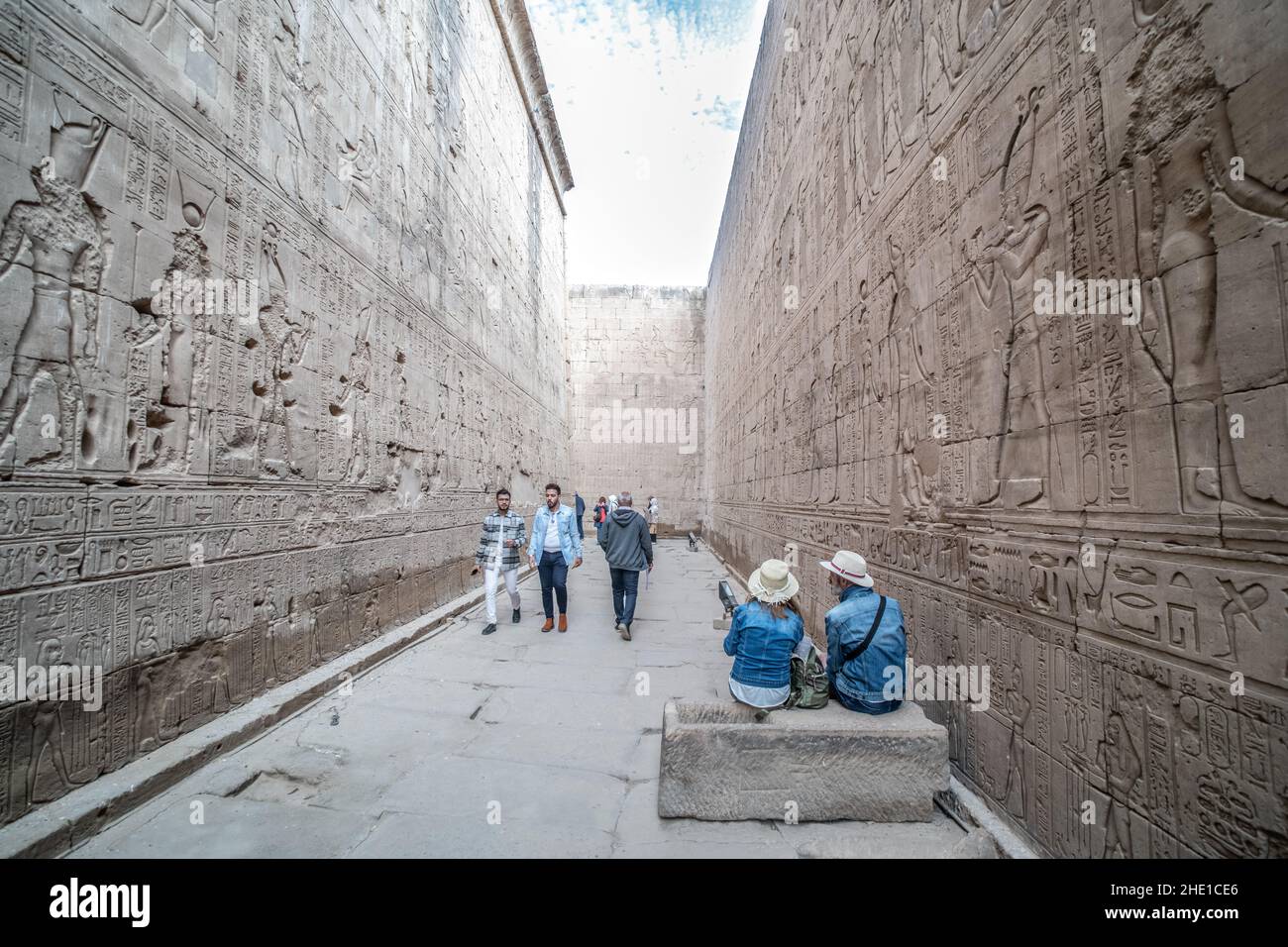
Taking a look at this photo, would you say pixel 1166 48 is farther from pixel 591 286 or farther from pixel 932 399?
pixel 591 286

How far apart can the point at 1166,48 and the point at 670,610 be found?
6.56 meters

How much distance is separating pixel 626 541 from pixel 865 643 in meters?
3.57

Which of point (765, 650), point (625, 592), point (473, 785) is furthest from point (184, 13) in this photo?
point (625, 592)

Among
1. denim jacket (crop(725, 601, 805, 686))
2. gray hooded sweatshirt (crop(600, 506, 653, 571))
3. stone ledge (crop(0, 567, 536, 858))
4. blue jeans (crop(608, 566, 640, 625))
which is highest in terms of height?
gray hooded sweatshirt (crop(600, 506, 653, 571))

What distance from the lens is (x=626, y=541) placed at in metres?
6.10

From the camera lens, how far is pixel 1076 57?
7.57 ft

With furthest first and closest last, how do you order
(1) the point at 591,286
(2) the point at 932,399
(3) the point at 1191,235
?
(1) the point at 591,286 < (2) the point at 932,399 < (3) the point at 1191,235

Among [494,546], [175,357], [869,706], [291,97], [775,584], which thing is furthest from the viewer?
[494,546]

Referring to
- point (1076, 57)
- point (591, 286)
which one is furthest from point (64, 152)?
point (591, 286)

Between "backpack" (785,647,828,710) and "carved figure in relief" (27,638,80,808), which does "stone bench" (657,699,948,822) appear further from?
"carved figure in relief" (27,638,80,808)

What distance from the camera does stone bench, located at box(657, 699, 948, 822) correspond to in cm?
256

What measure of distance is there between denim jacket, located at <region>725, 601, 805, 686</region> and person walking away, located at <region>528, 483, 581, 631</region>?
336 centimetres

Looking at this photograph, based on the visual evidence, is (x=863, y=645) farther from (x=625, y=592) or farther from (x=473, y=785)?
(x=625, y=592)

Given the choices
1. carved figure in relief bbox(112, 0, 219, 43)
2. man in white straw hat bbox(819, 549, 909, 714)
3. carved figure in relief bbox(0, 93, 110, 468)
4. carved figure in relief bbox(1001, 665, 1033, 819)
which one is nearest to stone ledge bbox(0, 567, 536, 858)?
carved figure in relief bbox(0, 93, 110, 468)
